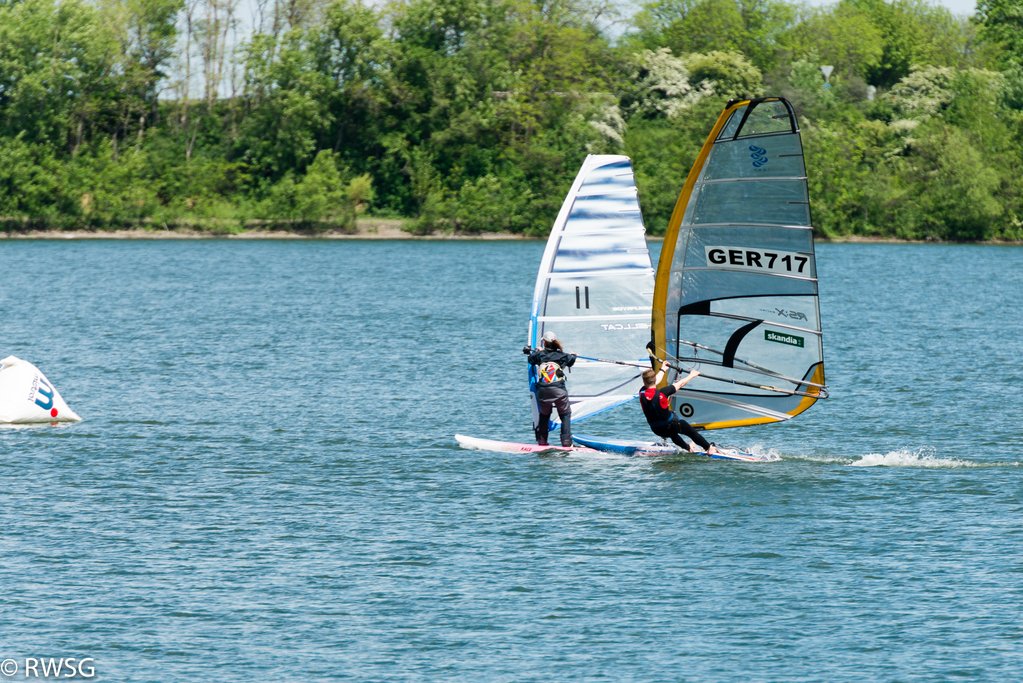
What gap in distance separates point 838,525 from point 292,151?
93828mm

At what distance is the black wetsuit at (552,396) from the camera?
75.2 feet

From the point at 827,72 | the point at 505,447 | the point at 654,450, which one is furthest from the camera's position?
the point at 827,72

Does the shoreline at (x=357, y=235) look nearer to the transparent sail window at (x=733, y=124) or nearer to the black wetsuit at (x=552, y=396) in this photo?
the black wetsuit at (x=552, y=396)

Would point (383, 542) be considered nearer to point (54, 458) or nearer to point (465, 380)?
point (54, 458)

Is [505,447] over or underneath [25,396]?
underneath

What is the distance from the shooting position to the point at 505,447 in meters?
25.0

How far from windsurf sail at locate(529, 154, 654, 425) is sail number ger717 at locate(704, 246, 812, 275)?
246cm

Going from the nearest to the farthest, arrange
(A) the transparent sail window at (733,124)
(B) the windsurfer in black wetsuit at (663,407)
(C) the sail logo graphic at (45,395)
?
1. (A) the transparent sail window at (733,124)
2. (B) the windsurfer in black wetsuit at (663,407)
3. (C) the sail logo graphic at (45,395)

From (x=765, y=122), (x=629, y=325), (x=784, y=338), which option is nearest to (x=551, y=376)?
(x=629, y=325)

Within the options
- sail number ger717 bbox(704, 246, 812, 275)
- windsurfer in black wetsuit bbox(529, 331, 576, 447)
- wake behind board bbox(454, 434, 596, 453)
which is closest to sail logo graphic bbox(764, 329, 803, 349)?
sail number ger717 bbox(704, 246, 812, 275)

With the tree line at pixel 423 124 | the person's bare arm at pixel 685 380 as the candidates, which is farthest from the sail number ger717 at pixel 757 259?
the tree line at pixel 423 124

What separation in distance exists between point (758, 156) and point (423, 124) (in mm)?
91433

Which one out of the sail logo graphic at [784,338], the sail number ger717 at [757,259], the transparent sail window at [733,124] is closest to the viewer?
the transparent sail window at [733,124]

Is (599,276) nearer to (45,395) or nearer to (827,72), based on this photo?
(45,395)
